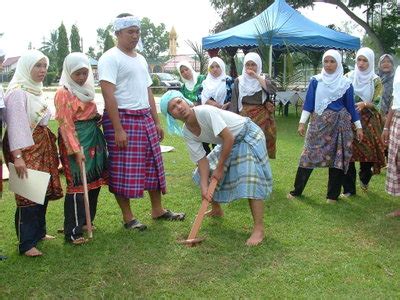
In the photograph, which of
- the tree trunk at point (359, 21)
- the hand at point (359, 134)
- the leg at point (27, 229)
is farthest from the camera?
the tree trunk at point (359, 21)

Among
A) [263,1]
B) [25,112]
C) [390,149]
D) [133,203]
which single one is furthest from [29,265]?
[263,1]

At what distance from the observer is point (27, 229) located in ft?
11.8

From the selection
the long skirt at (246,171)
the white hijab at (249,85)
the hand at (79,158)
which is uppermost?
the white hijab at (249,85)

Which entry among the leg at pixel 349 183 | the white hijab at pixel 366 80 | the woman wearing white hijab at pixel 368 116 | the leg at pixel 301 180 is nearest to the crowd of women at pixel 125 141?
the leg at pixel 301 180

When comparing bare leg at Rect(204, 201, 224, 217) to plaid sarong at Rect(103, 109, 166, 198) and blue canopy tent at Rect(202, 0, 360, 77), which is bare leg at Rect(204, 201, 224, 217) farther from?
blue canopy tent at Rect(202, 0, 360, 77)

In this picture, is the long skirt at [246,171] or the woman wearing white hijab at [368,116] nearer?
the long skirt at [246,171]

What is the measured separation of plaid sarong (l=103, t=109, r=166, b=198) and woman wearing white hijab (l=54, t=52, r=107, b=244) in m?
0.09

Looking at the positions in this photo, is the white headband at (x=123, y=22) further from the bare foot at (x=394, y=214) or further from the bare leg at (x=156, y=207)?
the bare foot at (x=394, y=214)

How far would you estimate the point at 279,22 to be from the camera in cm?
1303

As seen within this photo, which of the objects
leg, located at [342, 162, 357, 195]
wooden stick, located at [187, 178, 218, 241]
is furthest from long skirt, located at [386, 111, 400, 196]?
wooden stick, located at [187, 178, 218, 241]

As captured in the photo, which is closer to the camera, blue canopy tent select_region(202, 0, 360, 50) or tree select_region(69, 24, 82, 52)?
blue canopy tent select_region(202, 0, 360, 50)

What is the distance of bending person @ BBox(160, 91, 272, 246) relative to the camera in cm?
371

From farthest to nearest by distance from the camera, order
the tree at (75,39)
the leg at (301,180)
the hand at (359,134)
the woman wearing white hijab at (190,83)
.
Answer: the tree at (75,39), the woman wearing white hijab at (190,83), the leg at (301,180), the hand at (359,134)

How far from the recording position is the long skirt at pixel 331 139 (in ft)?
16.0
